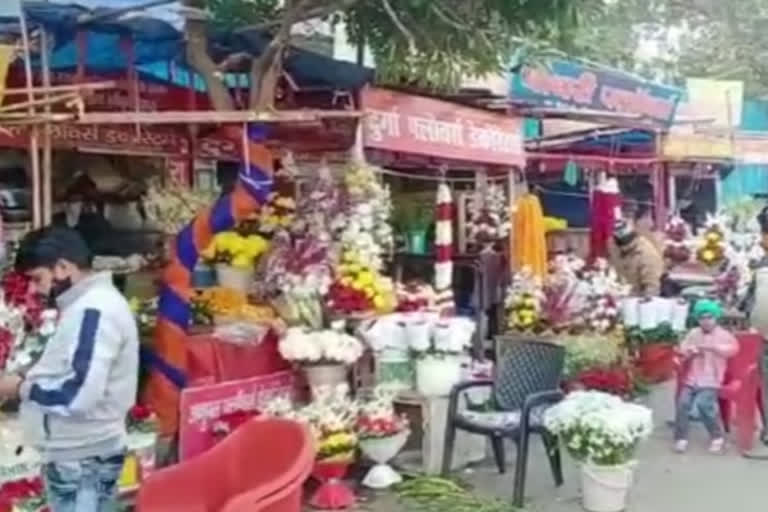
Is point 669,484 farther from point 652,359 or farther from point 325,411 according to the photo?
point 652,359

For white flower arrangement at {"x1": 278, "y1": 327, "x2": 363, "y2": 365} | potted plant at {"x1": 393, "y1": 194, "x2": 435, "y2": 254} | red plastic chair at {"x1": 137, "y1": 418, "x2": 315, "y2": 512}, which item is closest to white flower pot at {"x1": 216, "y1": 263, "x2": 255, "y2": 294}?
white flower arrangement at {"x1": 278, "y1": 327, "x2": 363, "y2": 365}

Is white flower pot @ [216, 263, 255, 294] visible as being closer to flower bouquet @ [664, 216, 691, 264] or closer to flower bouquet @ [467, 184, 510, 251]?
flower bouquet @ [467, 184, 510, 251]

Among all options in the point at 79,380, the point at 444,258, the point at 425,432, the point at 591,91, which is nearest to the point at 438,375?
the point at 425,432

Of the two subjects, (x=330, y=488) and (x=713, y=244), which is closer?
(x=330, y=488)

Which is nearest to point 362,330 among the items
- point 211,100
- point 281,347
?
point 281,347

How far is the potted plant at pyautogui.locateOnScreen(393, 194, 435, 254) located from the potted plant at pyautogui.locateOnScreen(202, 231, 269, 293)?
4355 mm

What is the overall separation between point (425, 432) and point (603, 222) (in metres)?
5.36

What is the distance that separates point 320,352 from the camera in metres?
7.47

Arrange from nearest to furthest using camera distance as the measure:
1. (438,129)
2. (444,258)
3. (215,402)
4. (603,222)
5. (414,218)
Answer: (215,402)
(438,129)
(444,258)
(414,218)
(603,222)

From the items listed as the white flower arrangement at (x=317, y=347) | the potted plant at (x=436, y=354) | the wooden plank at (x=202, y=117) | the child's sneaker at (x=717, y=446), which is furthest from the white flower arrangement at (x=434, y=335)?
the child's sneaker at (x=717, y=446)

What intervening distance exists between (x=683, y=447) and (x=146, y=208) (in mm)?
4018

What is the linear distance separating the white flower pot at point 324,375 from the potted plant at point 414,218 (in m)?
4.63

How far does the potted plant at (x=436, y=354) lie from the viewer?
7824 millimetres

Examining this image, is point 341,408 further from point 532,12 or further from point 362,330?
point 532,12
